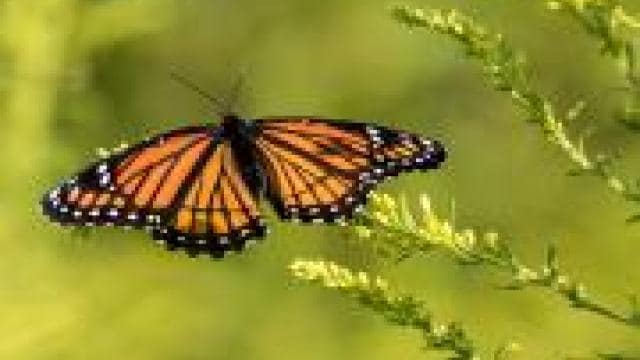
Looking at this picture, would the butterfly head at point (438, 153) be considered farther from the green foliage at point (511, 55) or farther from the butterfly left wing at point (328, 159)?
the green foliage at point (511, 55)

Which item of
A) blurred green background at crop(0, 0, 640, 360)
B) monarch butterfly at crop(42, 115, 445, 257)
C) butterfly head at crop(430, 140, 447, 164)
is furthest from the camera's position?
blurred green background at crop(0, 0, 640, 360)

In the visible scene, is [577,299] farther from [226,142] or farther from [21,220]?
[21,220]

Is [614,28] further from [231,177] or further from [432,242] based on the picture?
[231,177]

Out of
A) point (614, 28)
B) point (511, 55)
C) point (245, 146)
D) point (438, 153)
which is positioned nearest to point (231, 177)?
point (245, 146)

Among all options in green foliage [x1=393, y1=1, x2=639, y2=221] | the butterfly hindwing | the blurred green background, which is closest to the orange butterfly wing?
the butterfly hindwing

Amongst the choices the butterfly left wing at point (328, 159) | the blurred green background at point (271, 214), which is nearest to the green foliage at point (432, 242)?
the butterfly left wing at point (328, 159)

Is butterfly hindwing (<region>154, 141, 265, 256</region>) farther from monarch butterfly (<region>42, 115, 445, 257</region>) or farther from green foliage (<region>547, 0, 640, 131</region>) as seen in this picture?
green foliage (<region>547, 0, 640, 131</region>)

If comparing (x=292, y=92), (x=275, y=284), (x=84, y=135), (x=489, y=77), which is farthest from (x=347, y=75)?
(x=489, y=77)
